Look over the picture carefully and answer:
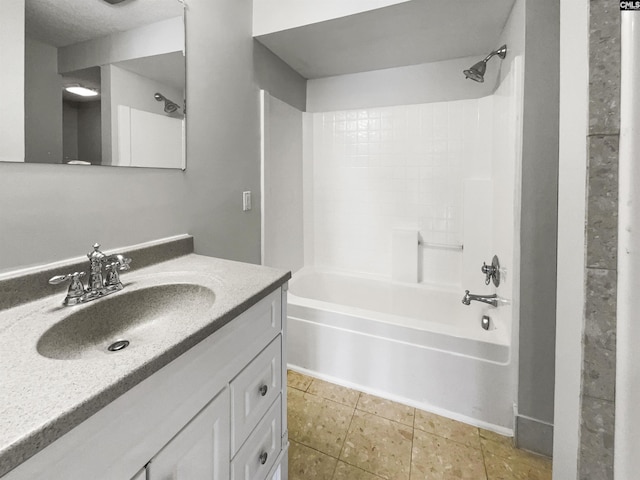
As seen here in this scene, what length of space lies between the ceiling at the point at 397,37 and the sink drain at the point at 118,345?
177 centimetres

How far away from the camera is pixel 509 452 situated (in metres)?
1.36

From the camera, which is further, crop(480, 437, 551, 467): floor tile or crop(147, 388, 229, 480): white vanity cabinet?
crop(480, 437, 551, 467): floor tile

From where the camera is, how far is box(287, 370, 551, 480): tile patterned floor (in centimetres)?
126

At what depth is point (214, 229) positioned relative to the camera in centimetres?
152

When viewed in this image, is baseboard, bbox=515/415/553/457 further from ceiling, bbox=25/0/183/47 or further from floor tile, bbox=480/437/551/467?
ceiling, bbox=25/0/183/47

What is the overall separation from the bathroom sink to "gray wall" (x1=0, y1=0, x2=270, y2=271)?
251 millimetres

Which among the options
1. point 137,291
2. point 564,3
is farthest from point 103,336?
point 564,3

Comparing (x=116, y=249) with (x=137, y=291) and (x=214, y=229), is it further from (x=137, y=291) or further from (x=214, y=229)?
(x=214, y=229)

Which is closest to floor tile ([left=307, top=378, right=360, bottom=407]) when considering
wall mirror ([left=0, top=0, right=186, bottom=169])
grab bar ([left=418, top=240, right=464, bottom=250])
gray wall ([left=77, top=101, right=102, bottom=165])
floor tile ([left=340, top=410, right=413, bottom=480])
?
floor tile ([left=340, top=410, right=413, bottom=480])

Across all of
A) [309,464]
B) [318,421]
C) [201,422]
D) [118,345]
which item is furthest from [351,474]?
[118,345]

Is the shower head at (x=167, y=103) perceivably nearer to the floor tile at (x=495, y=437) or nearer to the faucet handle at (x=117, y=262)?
the faucet handle at (x=117, y=262)

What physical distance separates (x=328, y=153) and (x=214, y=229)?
1.46 m

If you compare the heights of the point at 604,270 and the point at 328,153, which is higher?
the point at 328,153

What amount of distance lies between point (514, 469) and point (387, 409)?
589 millimetres
